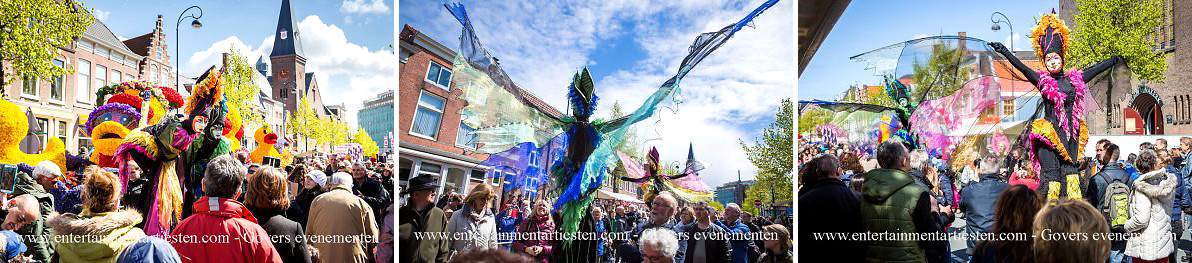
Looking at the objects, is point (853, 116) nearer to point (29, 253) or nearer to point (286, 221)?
point (286, 221)

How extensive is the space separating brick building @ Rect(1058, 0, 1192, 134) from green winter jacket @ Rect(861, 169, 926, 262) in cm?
922

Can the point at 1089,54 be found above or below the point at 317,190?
above

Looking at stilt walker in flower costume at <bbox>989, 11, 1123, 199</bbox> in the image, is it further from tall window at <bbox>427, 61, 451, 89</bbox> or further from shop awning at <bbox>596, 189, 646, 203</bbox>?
tall window at <bbox>427, 61, 451, 89</bbox>

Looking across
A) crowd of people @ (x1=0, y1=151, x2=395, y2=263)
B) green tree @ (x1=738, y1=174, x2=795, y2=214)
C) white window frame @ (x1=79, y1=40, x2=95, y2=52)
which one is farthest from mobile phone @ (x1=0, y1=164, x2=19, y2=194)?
white window frame @ (x1=79, y1=40, x2=95, y2=52)

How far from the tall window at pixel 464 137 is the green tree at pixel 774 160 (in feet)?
3.88

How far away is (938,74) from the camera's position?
594 centimetres

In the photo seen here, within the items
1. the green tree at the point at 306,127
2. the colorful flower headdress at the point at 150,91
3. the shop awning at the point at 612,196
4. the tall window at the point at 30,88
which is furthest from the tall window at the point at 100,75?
the green tree at the point at 306,127

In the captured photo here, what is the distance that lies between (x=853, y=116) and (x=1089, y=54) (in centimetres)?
494

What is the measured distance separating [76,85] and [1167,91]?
19.5 metres

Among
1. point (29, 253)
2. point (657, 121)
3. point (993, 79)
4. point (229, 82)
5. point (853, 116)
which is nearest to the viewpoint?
point (657, 121)

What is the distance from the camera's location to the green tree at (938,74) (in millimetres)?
5605

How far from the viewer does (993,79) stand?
5875mm

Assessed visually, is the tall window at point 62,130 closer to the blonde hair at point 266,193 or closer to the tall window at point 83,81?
the tall window at point 83,81

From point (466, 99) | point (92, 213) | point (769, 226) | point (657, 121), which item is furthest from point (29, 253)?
point (769, 226)
